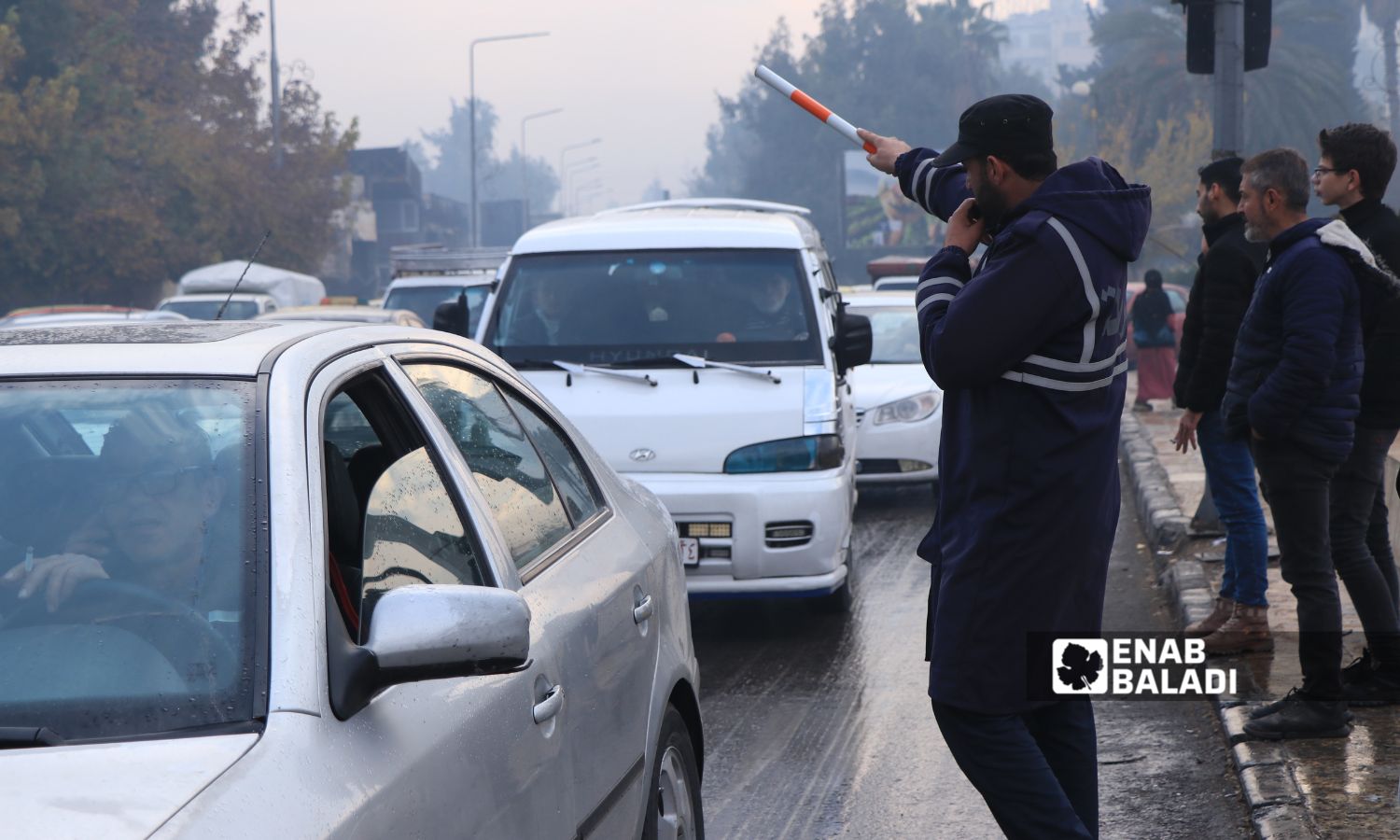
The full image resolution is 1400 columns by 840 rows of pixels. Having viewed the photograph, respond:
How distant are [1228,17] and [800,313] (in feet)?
10.2

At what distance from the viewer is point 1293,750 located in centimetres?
492

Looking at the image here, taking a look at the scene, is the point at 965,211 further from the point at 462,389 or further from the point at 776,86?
the point at 776,86

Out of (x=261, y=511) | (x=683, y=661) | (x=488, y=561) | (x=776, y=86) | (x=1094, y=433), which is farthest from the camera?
(x=776, y=86)

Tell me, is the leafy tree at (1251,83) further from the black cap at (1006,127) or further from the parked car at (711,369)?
the black cap at (1006,127)

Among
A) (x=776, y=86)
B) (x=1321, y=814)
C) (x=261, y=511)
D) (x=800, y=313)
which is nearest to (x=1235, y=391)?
(x=1321, y=814)

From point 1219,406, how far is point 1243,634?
3.01ft

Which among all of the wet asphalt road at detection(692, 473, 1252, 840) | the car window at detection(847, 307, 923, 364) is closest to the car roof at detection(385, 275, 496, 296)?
the car window at detection(847, 307, 923, 364)

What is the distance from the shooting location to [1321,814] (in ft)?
14.2

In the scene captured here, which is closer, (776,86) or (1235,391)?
(776,86)

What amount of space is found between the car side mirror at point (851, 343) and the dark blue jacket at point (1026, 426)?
15.5 feet

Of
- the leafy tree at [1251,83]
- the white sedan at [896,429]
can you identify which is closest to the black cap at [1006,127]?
the white sedan at [896,429]

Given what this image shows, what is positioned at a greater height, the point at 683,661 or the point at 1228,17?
the point at 1228,17

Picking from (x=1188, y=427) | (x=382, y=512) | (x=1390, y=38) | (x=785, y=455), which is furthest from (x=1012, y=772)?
(x=1390, y=38)

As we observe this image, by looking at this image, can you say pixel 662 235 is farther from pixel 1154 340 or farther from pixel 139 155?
pixel 139 155
